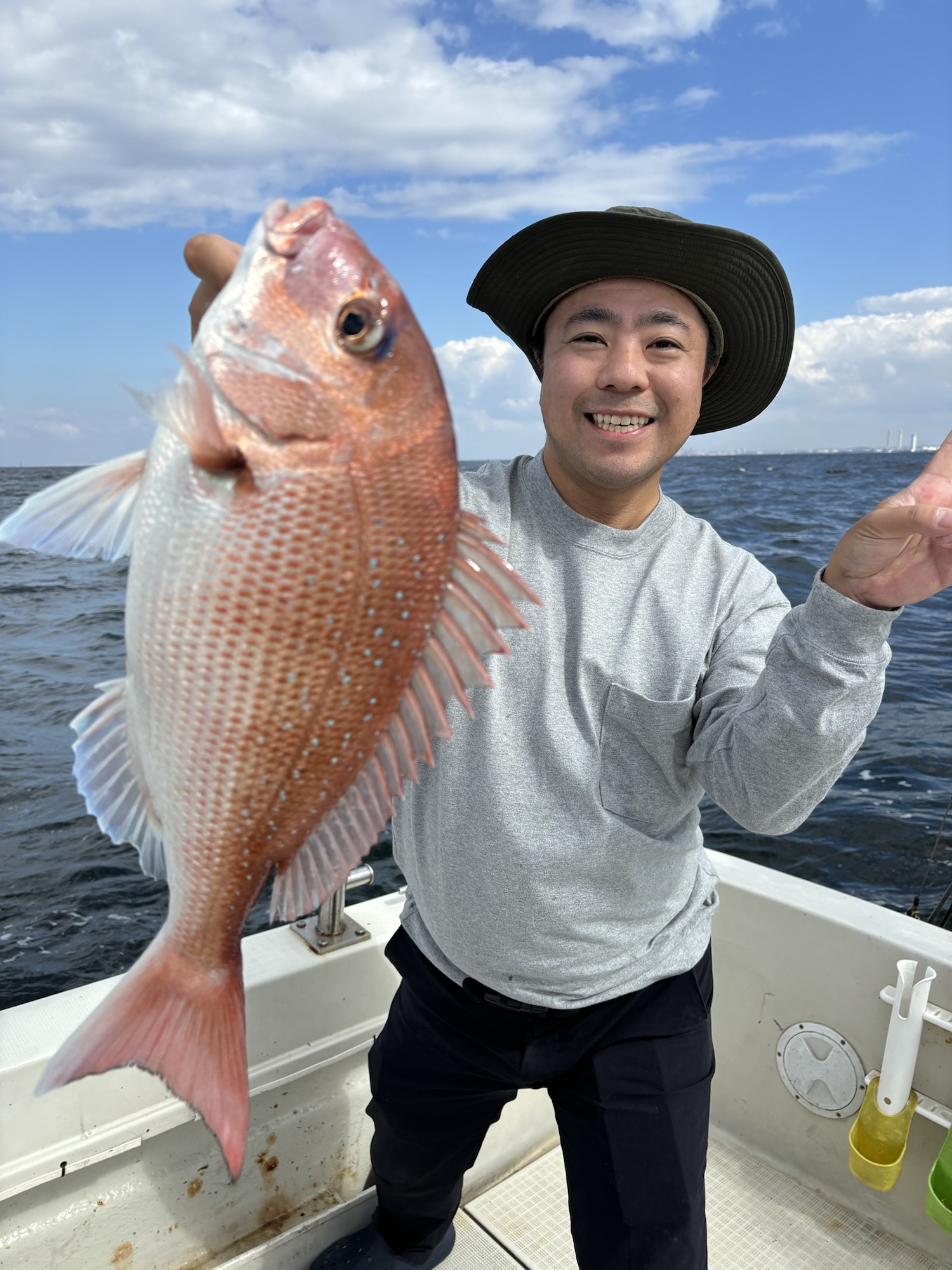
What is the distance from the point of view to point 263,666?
1.24m

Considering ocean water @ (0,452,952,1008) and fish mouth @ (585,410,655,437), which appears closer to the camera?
fish mouth @ (585,410,655,437)

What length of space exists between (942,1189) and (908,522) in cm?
257

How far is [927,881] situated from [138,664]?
306 inches

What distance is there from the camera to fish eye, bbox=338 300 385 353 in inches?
48.6

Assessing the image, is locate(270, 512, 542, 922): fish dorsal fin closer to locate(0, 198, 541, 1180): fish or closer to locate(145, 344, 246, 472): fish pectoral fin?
locate(0, 198, 541, 1180): fish

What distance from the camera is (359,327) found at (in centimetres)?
124

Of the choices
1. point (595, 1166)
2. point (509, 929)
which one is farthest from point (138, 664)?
point (595, 1166)

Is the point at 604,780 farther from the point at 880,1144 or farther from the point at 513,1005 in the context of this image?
the point at 880,1144

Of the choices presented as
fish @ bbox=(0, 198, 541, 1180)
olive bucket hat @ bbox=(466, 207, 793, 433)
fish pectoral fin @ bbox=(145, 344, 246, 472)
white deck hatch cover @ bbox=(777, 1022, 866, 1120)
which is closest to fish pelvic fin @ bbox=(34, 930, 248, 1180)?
fish @ bbox=(0, 198, 541, 1180)

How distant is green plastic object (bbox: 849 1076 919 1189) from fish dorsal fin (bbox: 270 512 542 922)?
2724 mm

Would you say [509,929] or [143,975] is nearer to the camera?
[143,975]

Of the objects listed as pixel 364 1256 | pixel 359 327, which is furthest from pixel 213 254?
pixel 364 1256

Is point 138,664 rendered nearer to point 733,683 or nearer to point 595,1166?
point 733,683

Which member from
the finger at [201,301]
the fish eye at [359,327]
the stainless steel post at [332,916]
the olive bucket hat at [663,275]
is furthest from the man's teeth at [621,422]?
the stainless steel post at [332,916]
